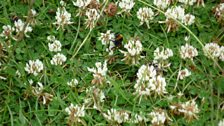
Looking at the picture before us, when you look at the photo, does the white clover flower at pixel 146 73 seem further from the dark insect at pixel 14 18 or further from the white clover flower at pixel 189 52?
the dark insect at pixel 14 18

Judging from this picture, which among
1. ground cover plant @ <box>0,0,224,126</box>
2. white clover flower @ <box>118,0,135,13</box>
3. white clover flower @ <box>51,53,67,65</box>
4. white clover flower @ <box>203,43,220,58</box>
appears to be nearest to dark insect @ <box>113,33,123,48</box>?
ground cover plant @ <box>0,0,224,126</box>

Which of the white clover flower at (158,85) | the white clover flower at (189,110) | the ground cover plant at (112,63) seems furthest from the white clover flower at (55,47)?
the white clover flower at (189,110)

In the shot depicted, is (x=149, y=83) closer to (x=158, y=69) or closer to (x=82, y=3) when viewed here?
(x=158, y=69)

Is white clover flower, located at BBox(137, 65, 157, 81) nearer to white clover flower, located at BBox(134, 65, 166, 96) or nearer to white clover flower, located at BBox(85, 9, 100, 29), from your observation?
white clover flower, located at BBox(134, 65, 166, 96)

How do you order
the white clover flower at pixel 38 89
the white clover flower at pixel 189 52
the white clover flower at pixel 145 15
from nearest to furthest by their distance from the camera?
the white clover flower at pixel 38 89 < the white clover flower at pixel 189 52 < the white clover flower at pixel 145 15

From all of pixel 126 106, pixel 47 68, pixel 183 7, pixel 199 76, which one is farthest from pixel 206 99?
pixel 47 68

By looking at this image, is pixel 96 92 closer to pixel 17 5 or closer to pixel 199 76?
pixel 199 76

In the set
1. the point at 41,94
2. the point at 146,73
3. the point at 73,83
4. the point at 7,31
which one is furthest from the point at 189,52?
the point at 7,31
